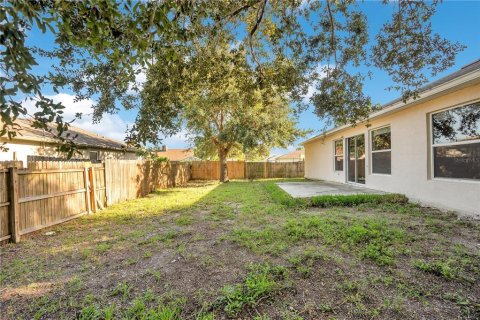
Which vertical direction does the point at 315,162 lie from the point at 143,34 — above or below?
below

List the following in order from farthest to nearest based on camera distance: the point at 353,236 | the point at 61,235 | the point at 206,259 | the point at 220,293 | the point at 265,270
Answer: the point at 61,235
the point at 353,236
the point at 206,259
the point at 265,270
the point at 220,293

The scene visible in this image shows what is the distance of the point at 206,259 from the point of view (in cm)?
361

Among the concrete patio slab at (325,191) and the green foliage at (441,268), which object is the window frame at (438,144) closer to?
the concrete patio slab at (325,191)

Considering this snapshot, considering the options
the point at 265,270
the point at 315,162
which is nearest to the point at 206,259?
the point at 265,270

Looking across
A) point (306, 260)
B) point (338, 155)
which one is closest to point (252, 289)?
point (306, 260)

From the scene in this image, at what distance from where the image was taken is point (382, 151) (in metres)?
8.70

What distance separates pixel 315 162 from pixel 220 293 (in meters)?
14.5

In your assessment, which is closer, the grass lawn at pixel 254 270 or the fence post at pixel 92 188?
the grass lawn at pixel 254 270

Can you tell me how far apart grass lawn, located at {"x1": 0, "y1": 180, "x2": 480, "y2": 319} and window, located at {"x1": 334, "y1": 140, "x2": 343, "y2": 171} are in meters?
6.82

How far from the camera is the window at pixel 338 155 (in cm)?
1236

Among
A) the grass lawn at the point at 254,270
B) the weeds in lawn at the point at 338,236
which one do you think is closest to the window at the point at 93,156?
the grass lawn at the point at 254,270

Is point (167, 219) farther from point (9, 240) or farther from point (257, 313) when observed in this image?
point (257, 313)

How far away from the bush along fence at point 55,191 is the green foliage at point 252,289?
15.1 ft

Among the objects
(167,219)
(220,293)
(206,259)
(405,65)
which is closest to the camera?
(220,293)
